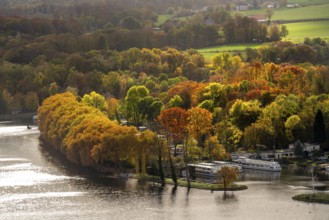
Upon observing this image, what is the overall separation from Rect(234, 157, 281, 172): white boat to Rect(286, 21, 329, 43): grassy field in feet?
161

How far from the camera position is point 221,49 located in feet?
377

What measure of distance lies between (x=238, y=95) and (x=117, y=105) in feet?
39.7

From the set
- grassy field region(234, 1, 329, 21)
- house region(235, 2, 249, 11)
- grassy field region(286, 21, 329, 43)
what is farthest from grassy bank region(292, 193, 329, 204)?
house region(235, 2, 249, 11)

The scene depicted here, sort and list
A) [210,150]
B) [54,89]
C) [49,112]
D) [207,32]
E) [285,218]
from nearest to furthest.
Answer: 1. [285,218]
2. [210,150]
3. [49,112]
4. [54,89]
5. [207,32]

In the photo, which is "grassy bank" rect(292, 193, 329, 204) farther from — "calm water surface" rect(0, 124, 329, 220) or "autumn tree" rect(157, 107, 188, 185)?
"autumn tree" rect(157, 107, 188, 185)

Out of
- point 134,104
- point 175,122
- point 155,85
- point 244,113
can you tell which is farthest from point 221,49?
point 175,122

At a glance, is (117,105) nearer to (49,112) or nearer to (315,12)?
(49,112)

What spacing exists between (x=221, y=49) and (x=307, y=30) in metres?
10.6

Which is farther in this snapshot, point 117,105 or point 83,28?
point 83,28

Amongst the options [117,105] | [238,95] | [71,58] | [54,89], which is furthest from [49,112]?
[71,58]

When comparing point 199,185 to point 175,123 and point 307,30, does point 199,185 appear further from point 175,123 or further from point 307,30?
point 307,30

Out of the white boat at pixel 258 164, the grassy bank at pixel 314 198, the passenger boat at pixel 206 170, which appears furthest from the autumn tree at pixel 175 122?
the grassy bank at pixel 314 198

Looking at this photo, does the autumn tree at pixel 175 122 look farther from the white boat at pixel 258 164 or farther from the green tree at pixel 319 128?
the green tree at pixel 319 128

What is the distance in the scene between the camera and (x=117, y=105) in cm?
8400
